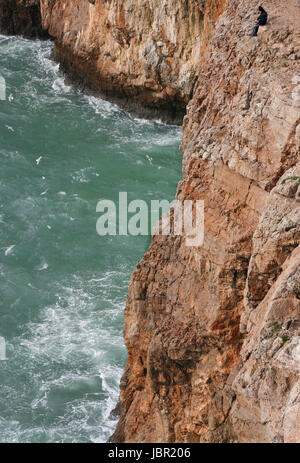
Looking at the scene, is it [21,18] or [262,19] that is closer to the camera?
[262,19]

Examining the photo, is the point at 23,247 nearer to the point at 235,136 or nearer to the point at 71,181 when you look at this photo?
the point at 71,181

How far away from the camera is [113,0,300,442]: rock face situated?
2030 centimetres

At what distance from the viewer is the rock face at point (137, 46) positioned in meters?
58.2

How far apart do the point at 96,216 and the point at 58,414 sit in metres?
16.1

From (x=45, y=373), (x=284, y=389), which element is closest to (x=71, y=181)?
(x=45, y=373)

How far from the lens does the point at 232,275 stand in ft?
78.9

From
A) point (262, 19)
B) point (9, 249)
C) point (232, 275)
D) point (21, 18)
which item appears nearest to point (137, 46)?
point (21, 18)

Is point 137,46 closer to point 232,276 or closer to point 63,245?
point 63,245

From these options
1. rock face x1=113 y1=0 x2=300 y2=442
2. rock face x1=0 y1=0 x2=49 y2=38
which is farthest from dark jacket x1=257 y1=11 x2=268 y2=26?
rock face x1=0 y1=0 x2=49 y2=38

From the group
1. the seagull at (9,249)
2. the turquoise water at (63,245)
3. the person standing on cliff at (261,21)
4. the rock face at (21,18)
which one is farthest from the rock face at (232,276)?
the rock face at (21,18)

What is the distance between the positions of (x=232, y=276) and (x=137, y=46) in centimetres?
3972

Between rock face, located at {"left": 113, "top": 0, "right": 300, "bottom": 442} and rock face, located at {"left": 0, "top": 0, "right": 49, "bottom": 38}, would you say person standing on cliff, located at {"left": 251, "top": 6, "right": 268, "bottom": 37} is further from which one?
rock face, located at {"left": 0, "top": 0, "right": 49, "bottom": 38}

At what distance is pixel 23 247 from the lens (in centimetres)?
4853

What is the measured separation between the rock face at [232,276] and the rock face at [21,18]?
46552mm
